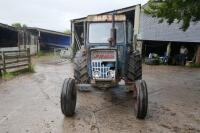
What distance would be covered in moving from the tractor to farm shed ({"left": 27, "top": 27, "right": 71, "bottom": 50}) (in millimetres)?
26489

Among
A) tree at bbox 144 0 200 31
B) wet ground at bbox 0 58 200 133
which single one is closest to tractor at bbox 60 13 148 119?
wet ground at bbox 0 58 200 133

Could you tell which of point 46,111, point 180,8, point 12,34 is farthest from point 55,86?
point 12,34

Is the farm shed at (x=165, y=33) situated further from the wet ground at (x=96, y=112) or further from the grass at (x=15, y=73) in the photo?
the wet ground at (x=96, y=112)

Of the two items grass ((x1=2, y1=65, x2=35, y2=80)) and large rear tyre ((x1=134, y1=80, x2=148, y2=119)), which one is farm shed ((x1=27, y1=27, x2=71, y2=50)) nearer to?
grass ((x1=2, y1=65, x2=35, y2=80))

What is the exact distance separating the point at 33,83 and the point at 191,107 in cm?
616

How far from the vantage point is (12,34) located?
2533 cm

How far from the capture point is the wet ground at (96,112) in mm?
5805

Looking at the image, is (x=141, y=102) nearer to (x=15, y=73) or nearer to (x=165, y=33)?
(x=15, y=73)

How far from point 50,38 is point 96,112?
1266 inches

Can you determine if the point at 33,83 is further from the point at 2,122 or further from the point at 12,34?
the point at 12,34

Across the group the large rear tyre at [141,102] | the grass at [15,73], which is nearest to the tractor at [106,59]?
the large rear tyre at [141,102]

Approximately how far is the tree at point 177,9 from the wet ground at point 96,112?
2.65m

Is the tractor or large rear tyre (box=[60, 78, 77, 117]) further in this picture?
the tractor

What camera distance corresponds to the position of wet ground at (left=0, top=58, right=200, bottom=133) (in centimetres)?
580
